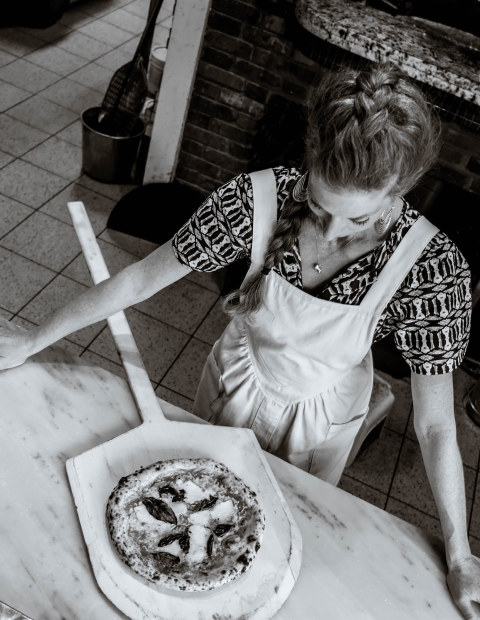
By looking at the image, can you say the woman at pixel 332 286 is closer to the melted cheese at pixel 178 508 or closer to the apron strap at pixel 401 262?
the apron strap at pixel 401 262

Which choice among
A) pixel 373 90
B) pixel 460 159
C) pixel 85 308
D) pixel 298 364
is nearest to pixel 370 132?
pixel 373 90

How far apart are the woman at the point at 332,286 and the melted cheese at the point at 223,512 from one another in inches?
15.1

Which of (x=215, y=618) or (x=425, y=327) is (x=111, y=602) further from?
(x=425, y=327)

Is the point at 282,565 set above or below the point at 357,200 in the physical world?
below

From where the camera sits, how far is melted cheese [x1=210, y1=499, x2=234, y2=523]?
1.04 metres

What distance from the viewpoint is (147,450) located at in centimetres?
113

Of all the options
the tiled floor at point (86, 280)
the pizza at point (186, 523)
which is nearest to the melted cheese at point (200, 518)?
the pizza at point (186, 523)

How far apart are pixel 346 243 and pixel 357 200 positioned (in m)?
0.24

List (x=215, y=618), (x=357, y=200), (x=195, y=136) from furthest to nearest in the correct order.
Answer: (x=195, y=136), (x=357, y=200), (x=215, y=618)

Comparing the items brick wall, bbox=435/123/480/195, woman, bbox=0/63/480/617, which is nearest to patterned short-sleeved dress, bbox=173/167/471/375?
woman, bbox=0/63/480/617

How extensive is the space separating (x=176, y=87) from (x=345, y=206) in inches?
89.7

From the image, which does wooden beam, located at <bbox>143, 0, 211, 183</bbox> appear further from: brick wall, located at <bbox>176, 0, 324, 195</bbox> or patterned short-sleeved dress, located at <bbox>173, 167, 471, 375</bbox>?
patterned short-sleeved dress, located at <bbox>173, 167, 471, 375</bbox>

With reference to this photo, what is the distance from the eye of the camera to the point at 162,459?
1.12m

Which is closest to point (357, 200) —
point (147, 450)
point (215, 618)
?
point (147, 450)
